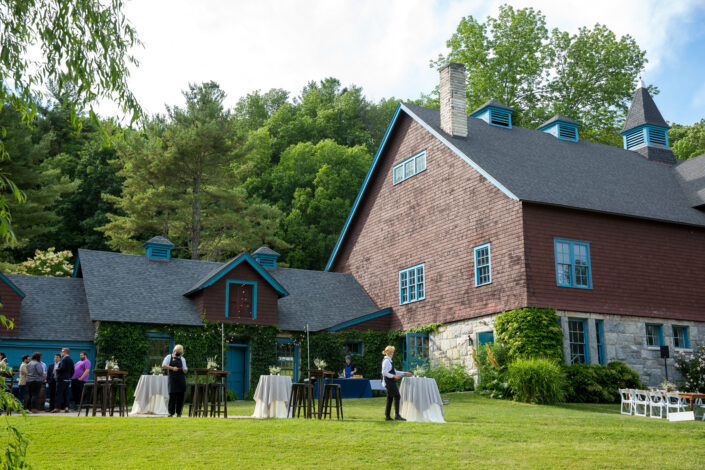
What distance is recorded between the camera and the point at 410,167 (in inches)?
1038

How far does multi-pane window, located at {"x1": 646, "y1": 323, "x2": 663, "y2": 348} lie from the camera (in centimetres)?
2164

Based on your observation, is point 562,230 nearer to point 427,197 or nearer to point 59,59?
point 427,197

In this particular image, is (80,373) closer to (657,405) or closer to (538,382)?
(538,382)

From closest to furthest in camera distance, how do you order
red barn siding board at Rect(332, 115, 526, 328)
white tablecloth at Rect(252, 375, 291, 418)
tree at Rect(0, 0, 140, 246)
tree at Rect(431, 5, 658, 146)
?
tree at Rect(0, 0, 140, 246)
white tablecloth at Rect(252, 375, 291, 418)
red barn siding board at Rect(332, 115, 526, 328)
tree at Rect(431, 5, 658, 146)

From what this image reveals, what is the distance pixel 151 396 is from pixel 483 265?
10.6 meters

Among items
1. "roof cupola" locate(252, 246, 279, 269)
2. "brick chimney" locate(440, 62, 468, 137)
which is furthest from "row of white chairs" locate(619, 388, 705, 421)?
"roof cupola" locate(252, 246, 279, 269)

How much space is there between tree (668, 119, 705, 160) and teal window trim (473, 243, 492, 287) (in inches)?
906

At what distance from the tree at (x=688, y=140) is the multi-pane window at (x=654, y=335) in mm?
20734

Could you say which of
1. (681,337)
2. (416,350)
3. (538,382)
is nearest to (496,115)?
(416,350)

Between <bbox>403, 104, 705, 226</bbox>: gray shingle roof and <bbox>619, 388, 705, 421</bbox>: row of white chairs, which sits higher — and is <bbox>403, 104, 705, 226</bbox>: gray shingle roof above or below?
above

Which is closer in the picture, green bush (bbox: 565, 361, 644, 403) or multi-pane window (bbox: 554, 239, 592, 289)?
green bush (bbox: 565, 361, 644, 403)

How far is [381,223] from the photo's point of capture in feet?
91.2

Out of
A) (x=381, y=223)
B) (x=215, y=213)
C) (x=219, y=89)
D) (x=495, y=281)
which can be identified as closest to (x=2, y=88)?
(x=495, y=281)

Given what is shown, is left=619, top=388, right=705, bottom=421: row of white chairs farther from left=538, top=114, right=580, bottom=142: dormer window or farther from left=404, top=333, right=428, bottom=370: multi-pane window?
left=538, top=114, right=580, bottom=142: dormer window
